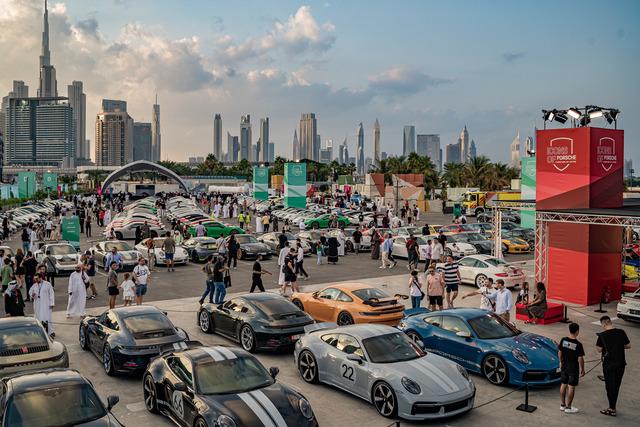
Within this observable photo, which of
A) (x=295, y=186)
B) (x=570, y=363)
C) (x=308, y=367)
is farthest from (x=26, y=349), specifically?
(x=295, y=186)

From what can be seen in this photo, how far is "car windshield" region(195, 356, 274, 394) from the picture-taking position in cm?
845

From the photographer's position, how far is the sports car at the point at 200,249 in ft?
92.8

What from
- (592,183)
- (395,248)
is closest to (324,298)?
(592,183)

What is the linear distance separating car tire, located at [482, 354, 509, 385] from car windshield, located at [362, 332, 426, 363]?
171cm

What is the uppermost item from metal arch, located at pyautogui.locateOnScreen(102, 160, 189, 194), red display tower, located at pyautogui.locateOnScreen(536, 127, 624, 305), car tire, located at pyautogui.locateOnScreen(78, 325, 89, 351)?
metal arch, located at pyautogui.locateOnScreen(102, 160, 189, 194)

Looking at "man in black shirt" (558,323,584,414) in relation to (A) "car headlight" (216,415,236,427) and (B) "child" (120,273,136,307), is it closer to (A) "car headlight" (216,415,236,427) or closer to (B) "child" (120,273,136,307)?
(A) "car headlight" (216,415,236,427)

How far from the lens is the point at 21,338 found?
10.5 meters

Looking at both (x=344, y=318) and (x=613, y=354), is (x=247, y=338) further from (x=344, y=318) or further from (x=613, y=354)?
(x=613, y=354)

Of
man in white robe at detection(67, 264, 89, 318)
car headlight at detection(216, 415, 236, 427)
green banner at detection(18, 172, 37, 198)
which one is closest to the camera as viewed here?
car headlight at detection(216, 415, 236, 427)

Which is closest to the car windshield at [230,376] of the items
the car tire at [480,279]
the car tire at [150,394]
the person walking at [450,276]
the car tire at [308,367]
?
the car tire at [150,394]

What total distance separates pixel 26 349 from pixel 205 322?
5056 mm

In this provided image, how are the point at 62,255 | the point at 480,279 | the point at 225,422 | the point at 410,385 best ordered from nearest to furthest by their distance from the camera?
the point at 225,422
the point at 410,385
the point at 480,279
the point at 62,255

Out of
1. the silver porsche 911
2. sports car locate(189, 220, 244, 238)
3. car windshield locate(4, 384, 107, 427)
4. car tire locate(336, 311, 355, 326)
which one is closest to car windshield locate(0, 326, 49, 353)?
car windshield locate(4, 384, 107, 427)

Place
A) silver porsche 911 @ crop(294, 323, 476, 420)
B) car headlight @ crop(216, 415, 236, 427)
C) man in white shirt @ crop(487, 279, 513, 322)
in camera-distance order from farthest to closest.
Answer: man in white shirt @ crop(487, 279, 513, 322) < silver porsche 911 @ crop(294, 323, 476, 420) < car headlight @ crop(216, 415, 236, 427)
